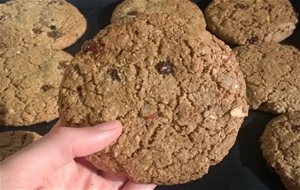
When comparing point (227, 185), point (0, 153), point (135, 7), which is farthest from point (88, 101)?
point (135, 7)

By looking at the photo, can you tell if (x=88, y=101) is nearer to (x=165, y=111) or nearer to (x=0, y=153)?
(x=165, y=111)

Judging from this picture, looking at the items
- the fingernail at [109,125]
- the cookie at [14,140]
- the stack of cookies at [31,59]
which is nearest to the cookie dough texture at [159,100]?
the fingernail at [109,125]

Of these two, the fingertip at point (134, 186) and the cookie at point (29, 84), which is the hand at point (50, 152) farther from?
the cookie at point (29, 84)

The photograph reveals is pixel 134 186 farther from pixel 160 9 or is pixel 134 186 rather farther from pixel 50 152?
pixel 160 9

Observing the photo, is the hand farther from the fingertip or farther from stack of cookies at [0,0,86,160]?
stack of cookies at [0,0,86,160]

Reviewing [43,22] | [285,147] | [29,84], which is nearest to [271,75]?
[285,147]
